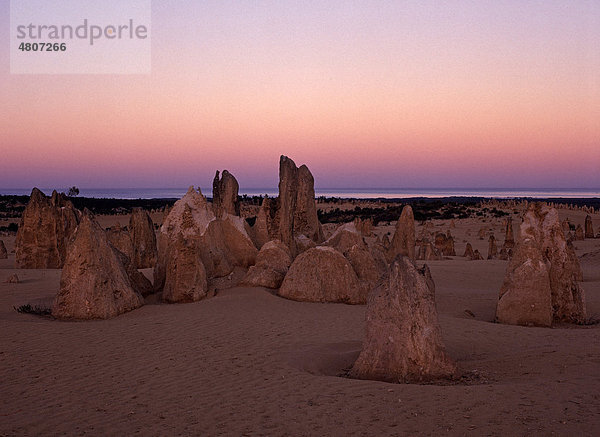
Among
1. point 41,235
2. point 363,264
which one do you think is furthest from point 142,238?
point 363,264

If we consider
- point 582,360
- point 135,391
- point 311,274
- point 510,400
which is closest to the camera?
point 510,400

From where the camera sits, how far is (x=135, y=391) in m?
6.43

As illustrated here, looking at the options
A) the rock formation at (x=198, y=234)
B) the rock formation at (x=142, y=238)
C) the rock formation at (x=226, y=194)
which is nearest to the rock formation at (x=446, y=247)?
the rock formation at (x=226, y=194)

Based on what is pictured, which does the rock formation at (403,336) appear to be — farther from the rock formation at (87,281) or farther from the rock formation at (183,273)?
the rock formation at (183,273)

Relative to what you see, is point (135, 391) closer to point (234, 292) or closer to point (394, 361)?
point (394, 361)

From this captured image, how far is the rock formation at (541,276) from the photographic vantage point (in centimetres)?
1050

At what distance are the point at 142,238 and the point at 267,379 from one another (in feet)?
49.3

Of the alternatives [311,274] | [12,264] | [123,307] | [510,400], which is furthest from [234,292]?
[12,264]

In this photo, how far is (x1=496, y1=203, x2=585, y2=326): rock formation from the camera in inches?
414

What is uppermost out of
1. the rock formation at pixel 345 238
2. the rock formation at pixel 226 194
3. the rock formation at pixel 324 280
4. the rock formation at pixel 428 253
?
the rock formation at pixel 226 194

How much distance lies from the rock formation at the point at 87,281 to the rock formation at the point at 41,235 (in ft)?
31.2

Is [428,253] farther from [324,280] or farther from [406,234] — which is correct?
[324,280]

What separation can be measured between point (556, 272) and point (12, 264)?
1881 cm

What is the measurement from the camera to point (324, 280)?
41.9 feet
